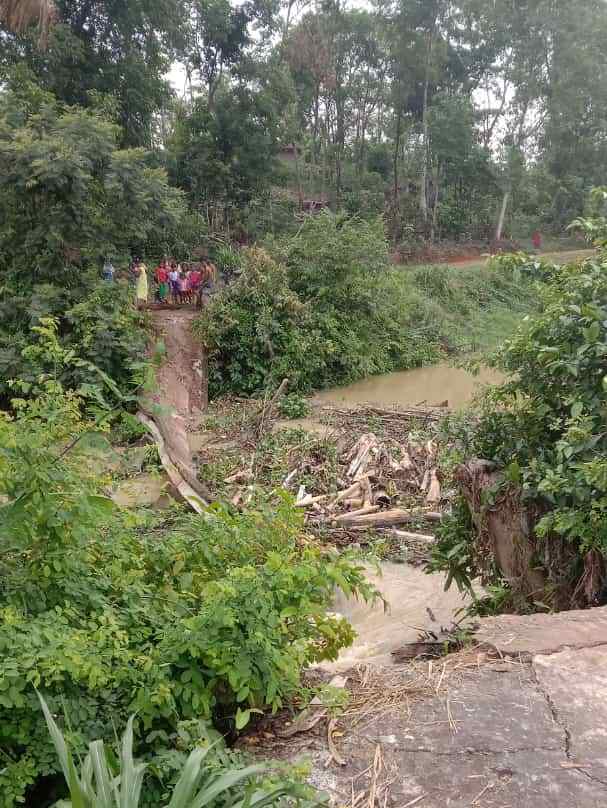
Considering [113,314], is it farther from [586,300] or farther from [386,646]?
[586,300]

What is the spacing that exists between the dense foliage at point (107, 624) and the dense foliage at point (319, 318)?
12.5 meters

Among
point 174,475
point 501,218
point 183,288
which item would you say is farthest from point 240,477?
point 501,218

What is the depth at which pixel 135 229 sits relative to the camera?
14.8 meters

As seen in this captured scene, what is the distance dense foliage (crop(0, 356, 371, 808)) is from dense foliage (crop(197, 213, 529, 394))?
12.5 metres

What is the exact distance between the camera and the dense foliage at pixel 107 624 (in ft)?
9.20

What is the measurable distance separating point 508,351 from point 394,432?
7.62m

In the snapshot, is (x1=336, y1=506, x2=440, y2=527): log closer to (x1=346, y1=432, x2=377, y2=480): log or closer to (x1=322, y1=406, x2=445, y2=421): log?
(x1=346, y1=432, x2=377, y2=480): log

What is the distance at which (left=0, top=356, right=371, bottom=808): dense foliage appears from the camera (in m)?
2.80

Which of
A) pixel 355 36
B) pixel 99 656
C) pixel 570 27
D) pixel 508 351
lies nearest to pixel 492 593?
pixel 508 351

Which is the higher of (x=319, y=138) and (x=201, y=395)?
(x=319, y=138)

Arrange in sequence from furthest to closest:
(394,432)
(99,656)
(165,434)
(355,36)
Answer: (355,36)
(394,432)
(165,434)
(99,656)

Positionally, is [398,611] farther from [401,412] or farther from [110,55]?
[110,55]

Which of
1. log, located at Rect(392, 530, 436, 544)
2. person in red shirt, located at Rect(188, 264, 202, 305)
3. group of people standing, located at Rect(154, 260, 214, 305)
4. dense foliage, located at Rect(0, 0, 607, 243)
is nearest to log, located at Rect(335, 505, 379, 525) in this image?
log, located at Rect(392, 530, 436, 544)

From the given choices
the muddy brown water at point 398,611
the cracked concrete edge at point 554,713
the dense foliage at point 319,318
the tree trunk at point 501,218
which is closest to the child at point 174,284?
the dense foliage at point 319,318
